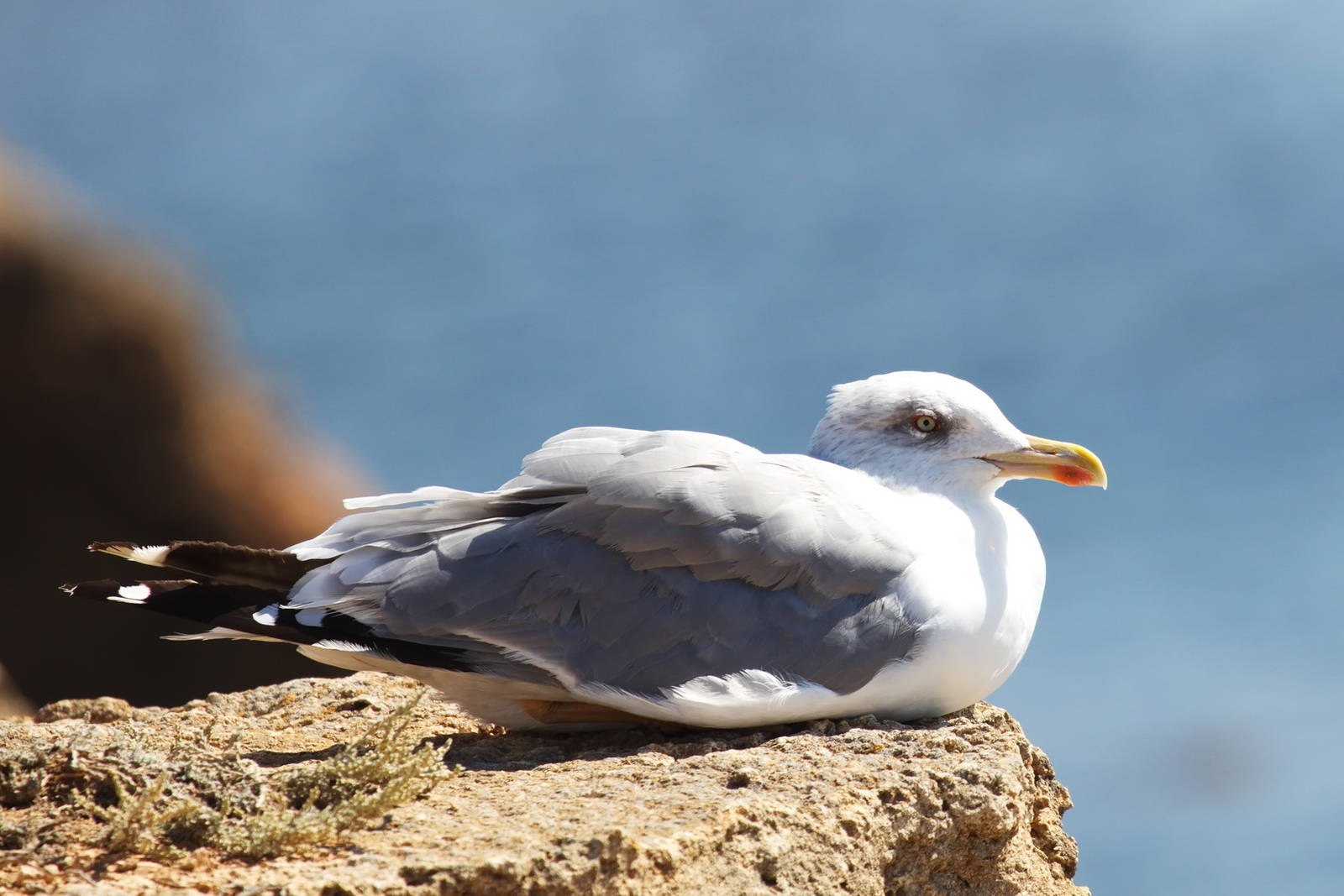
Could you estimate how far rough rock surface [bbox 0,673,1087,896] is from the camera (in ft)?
12.1

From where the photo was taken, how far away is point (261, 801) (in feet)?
13.3

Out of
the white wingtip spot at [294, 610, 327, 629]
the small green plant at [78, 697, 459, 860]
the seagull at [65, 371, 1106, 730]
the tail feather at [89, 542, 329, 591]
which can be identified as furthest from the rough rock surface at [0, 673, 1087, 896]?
the tail feather at [89, 542, 329, 591]

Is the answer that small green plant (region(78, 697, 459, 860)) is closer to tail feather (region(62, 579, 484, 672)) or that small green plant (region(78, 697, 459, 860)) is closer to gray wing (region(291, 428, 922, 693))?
tail feather (region(62, 579, 484, 672))

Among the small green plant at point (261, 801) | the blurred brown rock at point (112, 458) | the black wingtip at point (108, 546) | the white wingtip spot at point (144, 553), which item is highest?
the blurred brown rock at point (112, 458)

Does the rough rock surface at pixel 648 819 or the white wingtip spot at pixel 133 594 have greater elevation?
the white wingtip spot at pixel 133 594

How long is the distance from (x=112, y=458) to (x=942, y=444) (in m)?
9.15

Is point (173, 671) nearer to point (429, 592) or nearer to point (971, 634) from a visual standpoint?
point (429, 592)

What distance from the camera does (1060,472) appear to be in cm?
588

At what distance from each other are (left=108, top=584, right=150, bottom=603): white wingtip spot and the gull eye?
10.1ft

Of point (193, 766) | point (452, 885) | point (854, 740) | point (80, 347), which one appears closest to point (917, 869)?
point (854, 740)

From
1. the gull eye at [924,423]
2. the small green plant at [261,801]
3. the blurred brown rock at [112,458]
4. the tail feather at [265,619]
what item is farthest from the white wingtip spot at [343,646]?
the blurred brown rock at [112,458]

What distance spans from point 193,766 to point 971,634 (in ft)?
9.04

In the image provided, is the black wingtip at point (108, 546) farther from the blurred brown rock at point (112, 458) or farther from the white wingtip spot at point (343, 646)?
the blurred brown rock at point (112, 458)

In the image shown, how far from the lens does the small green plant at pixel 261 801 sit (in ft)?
12.5
